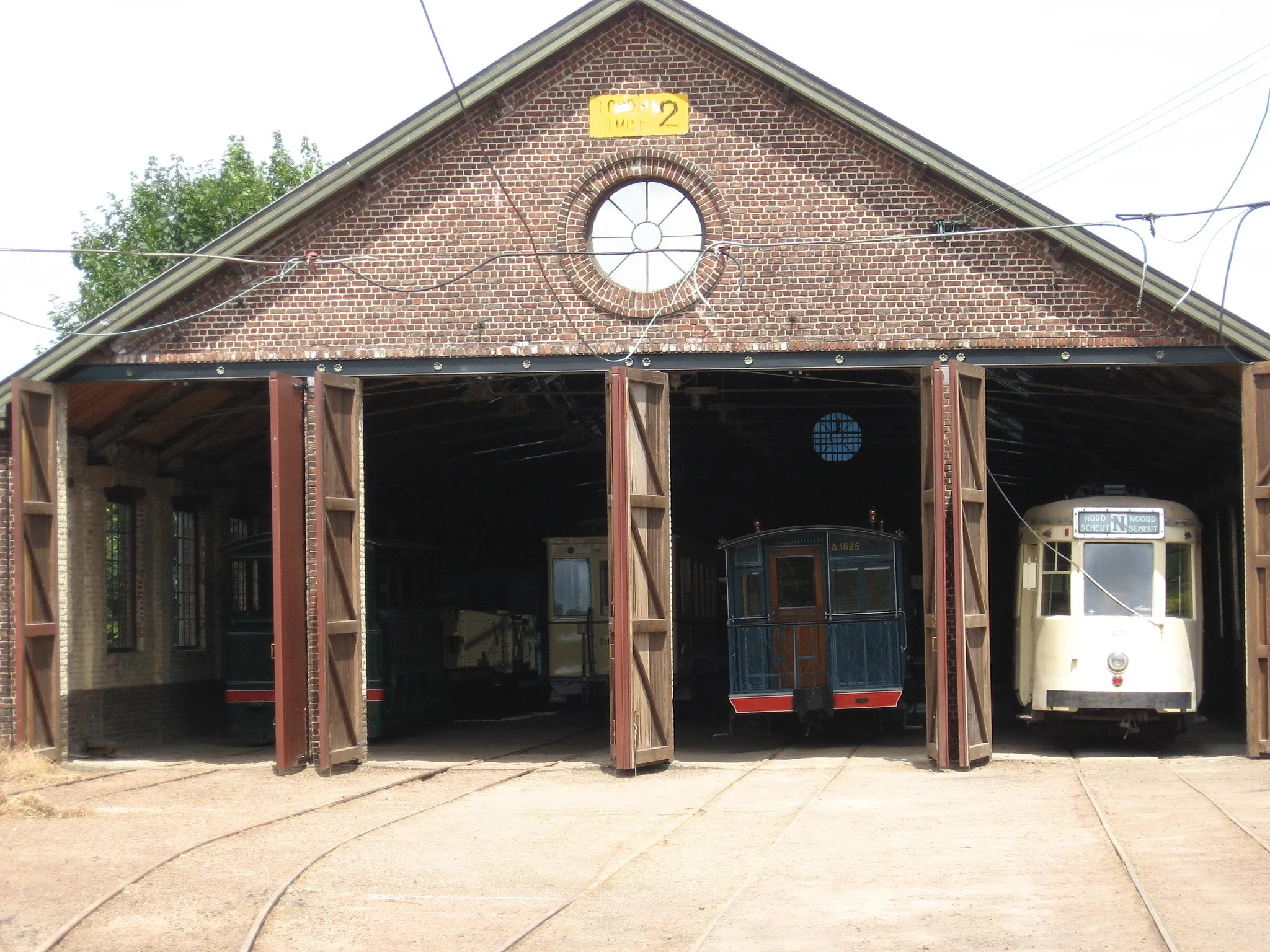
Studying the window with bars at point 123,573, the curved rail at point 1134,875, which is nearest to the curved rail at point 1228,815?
the curved rail at point 1134,875

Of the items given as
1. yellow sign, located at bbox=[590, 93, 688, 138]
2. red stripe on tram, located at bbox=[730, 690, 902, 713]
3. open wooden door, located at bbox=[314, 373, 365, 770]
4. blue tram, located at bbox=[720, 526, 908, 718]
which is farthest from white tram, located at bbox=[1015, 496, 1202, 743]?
open wooden door, located at bbox=[314, 373, 365, 770]

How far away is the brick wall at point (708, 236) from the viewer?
17594 mm

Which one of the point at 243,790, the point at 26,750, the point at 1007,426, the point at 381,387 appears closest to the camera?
the point at 243,790

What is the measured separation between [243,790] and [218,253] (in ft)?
19.8

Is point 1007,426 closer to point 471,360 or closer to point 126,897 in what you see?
point 471,360

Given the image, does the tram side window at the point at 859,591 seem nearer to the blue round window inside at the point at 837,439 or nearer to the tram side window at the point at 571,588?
the tram side window at the point at 571,588

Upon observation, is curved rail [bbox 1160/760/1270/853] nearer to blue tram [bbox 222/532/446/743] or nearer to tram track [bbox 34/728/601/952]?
tram track [bbox 34/728/601/952]

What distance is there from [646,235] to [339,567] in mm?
5123

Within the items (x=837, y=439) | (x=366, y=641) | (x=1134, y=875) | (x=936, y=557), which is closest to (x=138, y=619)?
(x=366, y=641)

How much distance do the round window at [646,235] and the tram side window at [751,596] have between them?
5.26 metres

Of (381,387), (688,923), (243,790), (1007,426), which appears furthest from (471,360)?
(1007,426)

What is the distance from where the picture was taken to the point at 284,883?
1016 cm

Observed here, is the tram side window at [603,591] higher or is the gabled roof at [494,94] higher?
the gabled roof at [494,94]

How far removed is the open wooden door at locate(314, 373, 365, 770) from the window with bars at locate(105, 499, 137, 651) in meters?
4.85
